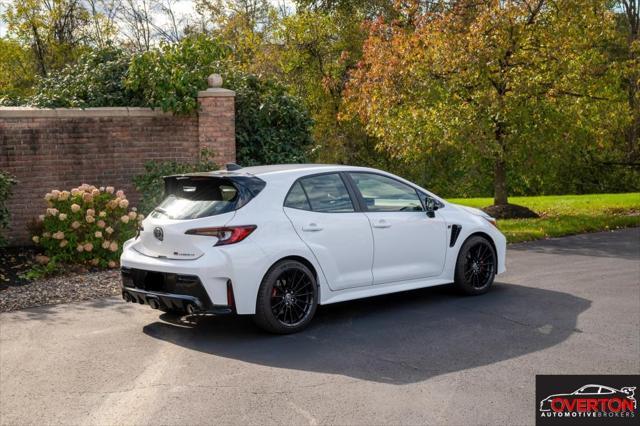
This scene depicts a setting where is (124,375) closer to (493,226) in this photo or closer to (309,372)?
(309,372)

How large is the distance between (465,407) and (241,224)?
2.69 metres

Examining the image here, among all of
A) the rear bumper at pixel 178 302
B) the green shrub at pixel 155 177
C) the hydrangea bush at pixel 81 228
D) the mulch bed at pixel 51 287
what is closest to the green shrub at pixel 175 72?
the green shrub at pixel 155 177

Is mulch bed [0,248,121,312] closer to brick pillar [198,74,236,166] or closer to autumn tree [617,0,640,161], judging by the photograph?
brick pillar [198,74,236,166]

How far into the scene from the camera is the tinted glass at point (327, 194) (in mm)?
7527

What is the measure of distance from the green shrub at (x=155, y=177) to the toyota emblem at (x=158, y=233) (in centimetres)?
525

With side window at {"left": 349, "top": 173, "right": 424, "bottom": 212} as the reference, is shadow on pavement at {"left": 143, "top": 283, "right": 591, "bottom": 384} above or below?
below

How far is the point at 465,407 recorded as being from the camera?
513cm

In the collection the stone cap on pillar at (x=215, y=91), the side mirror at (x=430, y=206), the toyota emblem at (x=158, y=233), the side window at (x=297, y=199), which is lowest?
the toyota emblem at (x=158, y=233)

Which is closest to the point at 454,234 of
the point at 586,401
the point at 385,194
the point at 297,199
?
the point at 385,194

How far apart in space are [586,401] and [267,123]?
10410 mm

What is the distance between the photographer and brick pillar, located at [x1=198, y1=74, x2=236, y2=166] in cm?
1348

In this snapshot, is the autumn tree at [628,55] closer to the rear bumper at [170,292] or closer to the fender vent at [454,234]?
the fender vent at [454,234]

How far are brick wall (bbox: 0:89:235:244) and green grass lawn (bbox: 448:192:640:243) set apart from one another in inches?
227

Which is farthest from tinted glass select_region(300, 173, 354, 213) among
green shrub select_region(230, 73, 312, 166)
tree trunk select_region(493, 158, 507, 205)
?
tree trunk select_region(493, 158, 507, 205)
